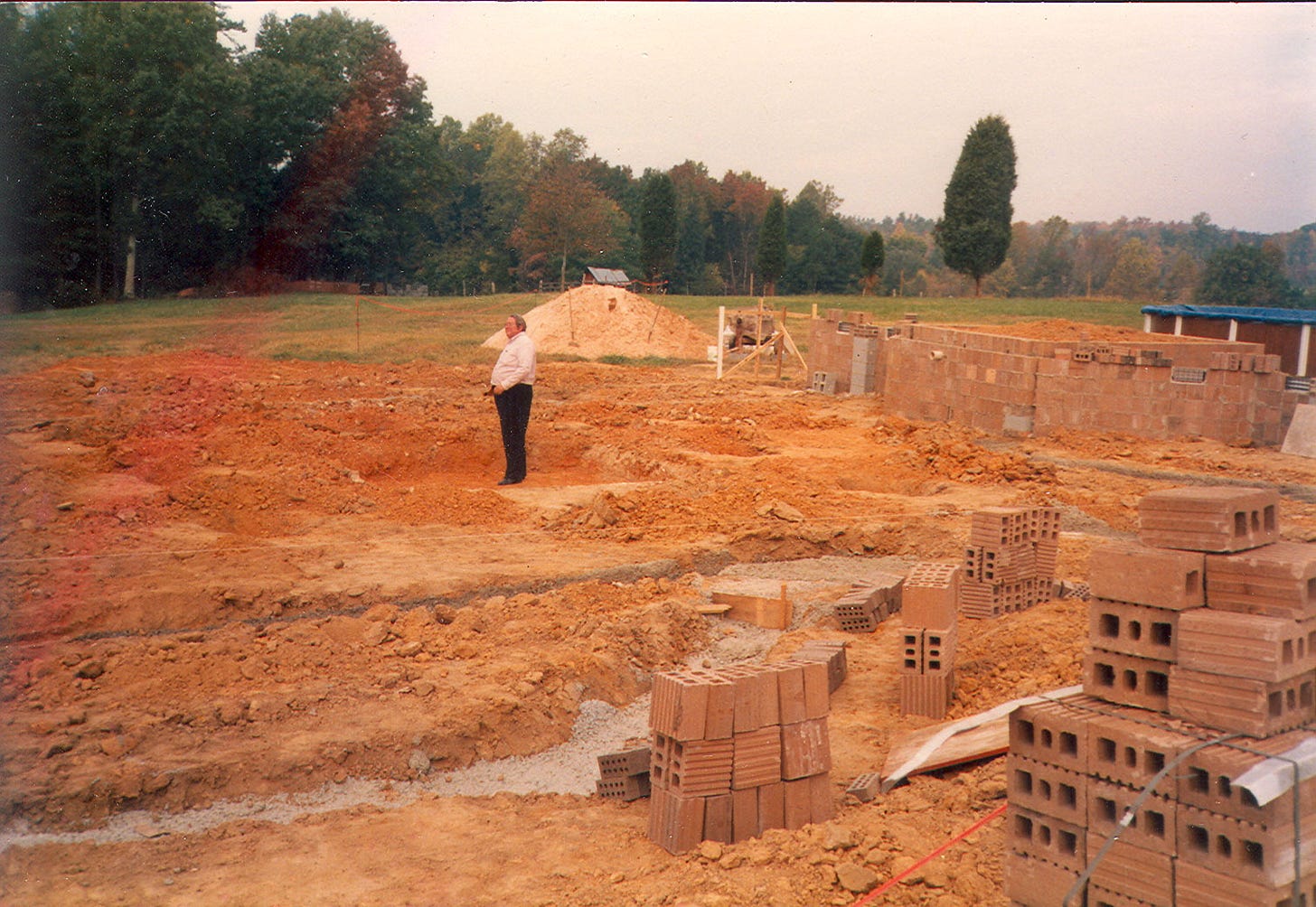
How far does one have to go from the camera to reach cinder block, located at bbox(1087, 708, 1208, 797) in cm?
395

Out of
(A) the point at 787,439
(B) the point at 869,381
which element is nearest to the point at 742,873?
(A) the point at 787,439

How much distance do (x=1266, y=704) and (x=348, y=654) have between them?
5497 mm

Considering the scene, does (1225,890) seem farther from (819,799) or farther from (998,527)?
(998,527)

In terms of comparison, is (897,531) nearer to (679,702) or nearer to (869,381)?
(679,702)

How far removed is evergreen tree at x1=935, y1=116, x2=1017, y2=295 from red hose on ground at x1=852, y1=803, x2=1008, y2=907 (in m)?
47.8

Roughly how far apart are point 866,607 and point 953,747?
114 inches

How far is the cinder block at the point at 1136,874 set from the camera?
3.92 m

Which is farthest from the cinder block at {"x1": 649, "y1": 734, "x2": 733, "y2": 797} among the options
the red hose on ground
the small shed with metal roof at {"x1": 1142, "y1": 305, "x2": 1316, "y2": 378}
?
the small shed with metal roof at {"x1": 1142, "y1": 305, "x2": 1316, "y2": 378}

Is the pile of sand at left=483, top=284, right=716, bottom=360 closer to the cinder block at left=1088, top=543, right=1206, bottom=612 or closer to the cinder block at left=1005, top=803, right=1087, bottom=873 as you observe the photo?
the cinder block at left=1088, top=543, right=1206, bottom=612

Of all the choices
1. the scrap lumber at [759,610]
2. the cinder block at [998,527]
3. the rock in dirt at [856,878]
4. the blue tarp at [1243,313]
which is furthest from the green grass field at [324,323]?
the rock in dirt at [856,878]

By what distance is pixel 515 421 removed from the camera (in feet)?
41.6

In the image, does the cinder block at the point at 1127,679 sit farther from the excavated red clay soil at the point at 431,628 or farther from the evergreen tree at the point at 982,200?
the evergreen tree at the point at 982,200

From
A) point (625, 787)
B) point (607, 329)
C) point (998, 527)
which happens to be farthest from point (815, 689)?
point (607, 329)

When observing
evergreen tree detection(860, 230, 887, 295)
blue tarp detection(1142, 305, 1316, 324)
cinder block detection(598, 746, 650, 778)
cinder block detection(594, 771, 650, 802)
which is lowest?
cinder block detection(594, 771, 650, 802)
